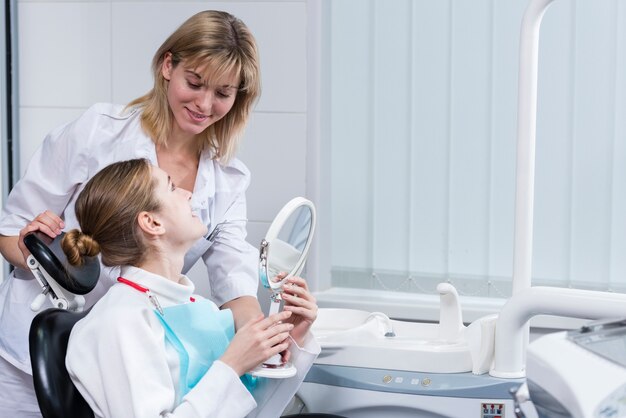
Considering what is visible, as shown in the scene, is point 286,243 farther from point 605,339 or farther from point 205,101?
point 605,339

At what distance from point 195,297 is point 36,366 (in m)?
0.37

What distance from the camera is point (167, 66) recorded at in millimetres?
1845

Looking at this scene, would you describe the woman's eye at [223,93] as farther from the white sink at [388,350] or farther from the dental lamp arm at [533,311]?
the dental lamp arm at [533,311]

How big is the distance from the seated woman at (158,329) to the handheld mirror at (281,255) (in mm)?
34

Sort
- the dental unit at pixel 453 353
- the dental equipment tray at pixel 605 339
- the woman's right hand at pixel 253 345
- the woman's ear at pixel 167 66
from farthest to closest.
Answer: the woman's ear at pixel 167 66 → the dental unit at pixel 453 353 → the woman's right hand at pixel 253 345 → the dental equipment tray at pixel 605 339

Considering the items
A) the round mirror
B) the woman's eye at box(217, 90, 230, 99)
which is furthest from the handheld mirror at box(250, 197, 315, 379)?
the woman's eye at box(217, 90, 230, 99)

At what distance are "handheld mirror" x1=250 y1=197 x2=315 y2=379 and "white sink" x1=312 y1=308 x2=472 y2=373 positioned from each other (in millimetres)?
332

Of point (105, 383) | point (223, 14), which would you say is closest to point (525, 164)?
point (223, 14)

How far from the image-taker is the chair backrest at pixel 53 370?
4.49 ft

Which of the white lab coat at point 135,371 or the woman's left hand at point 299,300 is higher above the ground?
the woman's left hand at point 299,300

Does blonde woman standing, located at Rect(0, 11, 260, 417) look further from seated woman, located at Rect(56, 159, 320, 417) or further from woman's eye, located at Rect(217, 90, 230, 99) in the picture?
seated woman, located at Rect(56, 159, 320, 417)

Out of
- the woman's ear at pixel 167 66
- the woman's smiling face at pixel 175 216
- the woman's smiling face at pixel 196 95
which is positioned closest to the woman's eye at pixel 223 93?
the woman's smiling face at pixel 196 95

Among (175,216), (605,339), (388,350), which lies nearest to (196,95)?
(175,216)

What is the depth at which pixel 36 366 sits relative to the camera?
1.39 meters
